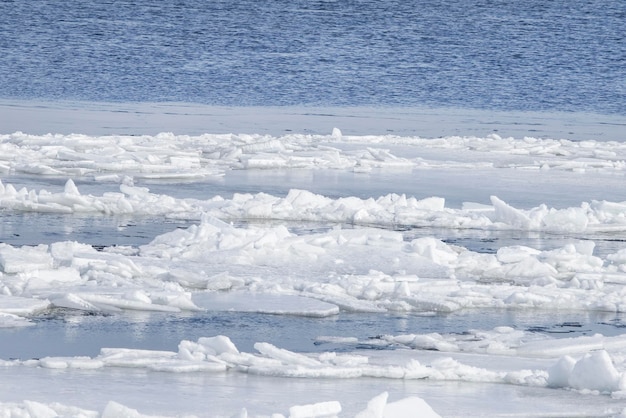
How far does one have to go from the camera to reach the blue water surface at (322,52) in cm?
2734

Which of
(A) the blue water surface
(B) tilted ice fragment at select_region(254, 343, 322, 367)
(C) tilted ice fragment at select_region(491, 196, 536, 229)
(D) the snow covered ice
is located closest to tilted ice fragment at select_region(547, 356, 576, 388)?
(D) the snow covered ice

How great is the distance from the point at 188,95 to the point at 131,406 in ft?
71.9

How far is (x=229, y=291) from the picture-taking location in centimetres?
730

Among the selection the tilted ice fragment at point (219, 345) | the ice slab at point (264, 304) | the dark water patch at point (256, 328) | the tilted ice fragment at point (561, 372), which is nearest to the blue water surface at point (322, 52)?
the ice slab at point (264, 304)

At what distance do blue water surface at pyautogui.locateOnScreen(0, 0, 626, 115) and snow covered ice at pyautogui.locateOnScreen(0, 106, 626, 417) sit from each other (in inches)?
480

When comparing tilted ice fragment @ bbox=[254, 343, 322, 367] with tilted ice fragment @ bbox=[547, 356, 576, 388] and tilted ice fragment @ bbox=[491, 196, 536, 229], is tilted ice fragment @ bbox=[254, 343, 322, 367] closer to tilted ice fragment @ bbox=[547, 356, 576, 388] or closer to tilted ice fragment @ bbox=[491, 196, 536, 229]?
tilted ice fragment @ bbox=[547, 356, 576, 388]

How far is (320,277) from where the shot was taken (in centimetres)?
771

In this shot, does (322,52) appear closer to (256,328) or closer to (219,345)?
(256,328)

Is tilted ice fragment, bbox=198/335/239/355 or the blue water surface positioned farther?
the blue water surface

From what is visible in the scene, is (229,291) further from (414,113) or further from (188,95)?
(188,95)

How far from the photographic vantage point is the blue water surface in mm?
27344

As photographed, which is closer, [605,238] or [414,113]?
[605,238]

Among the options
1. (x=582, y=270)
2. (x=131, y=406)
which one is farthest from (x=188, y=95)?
(x=131, y=406)

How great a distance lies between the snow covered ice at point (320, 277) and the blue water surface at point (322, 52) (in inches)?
480
